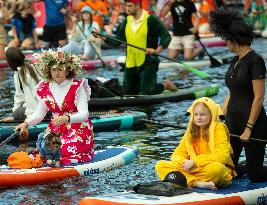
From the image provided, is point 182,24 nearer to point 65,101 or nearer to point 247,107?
point 65,101

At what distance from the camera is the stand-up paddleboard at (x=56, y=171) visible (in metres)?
9.96

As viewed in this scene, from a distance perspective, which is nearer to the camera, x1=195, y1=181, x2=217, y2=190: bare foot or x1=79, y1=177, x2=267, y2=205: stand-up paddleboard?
x1=79, y1=177, x2=267, y2=205: stand-up paddleboard

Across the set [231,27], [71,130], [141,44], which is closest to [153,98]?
[141,44]

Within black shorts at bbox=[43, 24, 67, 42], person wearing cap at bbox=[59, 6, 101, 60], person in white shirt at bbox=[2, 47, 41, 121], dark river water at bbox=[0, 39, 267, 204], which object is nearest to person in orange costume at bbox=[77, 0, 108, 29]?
black shorts at bbox=[43, 24, 67, 42]

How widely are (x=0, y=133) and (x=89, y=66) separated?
33.8ft

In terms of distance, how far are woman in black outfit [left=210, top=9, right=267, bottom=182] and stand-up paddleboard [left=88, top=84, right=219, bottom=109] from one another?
626cm

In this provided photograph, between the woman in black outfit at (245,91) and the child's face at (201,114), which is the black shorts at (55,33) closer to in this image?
the woman in black outfit at (245,91)

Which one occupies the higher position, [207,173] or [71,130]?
[71,130]

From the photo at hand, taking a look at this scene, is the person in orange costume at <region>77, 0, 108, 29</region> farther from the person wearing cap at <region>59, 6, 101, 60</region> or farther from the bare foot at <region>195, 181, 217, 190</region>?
the bare foot at <region>195, 181, 217, 190</region>

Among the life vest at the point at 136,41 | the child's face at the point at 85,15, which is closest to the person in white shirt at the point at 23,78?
the life vest at the point at 136,41

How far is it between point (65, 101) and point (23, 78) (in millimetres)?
2098

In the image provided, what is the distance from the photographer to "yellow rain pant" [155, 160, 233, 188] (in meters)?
8.69

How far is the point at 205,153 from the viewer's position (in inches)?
350

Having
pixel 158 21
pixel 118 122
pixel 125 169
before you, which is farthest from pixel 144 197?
pixel 158 21
